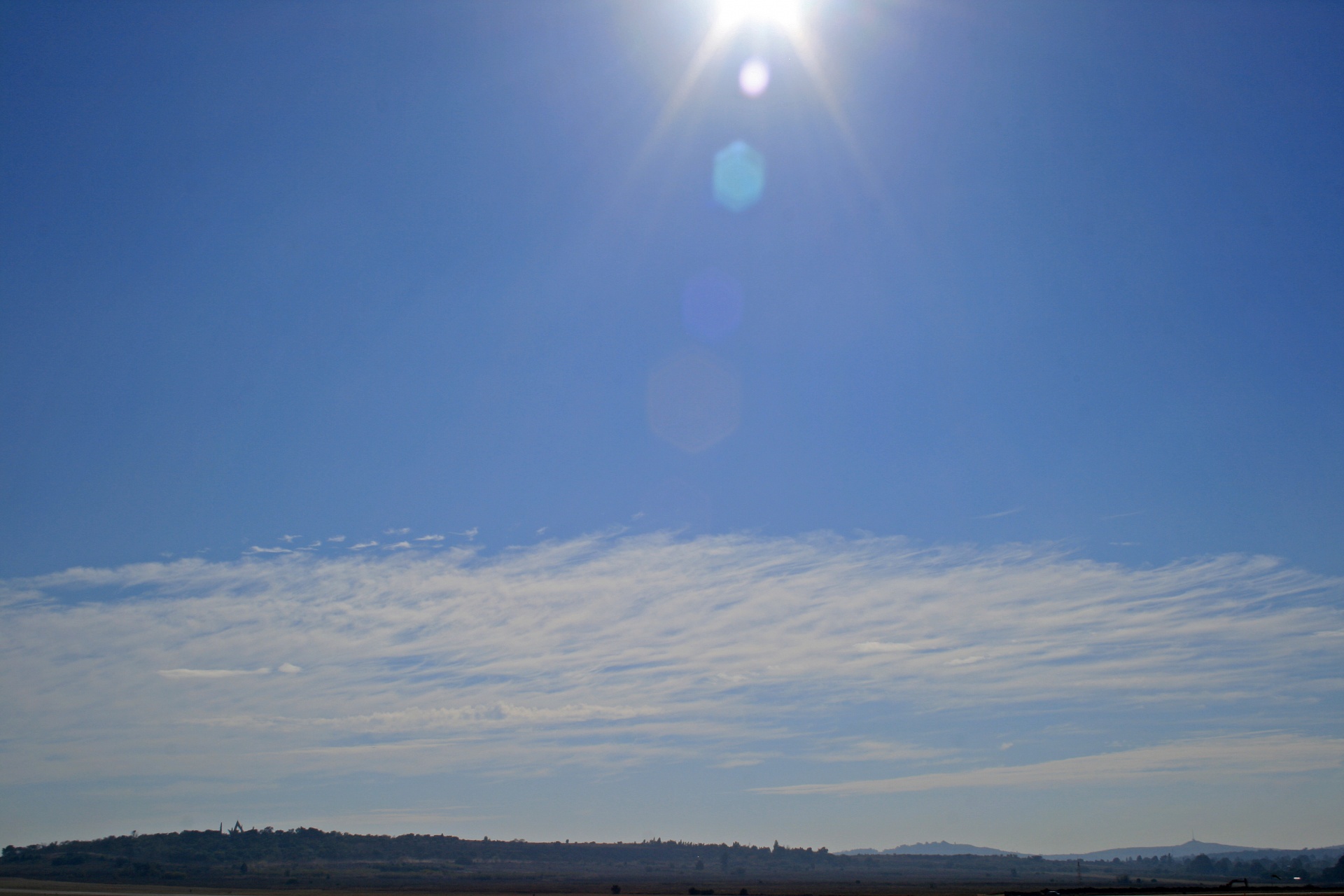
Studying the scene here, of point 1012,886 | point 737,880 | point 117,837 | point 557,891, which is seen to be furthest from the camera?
point 117,837

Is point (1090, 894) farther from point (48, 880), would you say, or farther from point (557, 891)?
point (48, 880)

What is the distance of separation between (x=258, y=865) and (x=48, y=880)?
165ft

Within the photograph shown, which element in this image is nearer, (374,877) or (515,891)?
(515,891)

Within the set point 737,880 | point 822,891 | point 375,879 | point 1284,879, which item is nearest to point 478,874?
point 375,879

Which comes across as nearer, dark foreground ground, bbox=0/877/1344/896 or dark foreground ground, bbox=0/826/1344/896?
dark foreground ground, bbox=0/877/1344/896

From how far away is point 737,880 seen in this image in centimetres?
14800

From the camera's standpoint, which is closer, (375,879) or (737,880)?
(375,879)

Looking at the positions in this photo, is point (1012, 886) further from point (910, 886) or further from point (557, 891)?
point (557, 891)

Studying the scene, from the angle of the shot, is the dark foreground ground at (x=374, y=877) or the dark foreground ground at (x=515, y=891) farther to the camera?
the dark foreground ground at (x=374, y=877)

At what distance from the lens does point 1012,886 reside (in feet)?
425

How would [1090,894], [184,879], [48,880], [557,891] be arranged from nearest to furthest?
1. [1090,894]
2. [557,891]
3. [48,880]
4. [184,879]

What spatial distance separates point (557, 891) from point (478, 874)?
6898cm

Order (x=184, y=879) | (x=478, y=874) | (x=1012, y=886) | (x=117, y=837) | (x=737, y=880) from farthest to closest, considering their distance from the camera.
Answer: (x=117, y=837), (x=478, y=874), (x=737, y=880), (x=1012, y=886), (x=184, y=879)

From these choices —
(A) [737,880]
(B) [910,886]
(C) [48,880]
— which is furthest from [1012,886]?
(C) [48,880]
